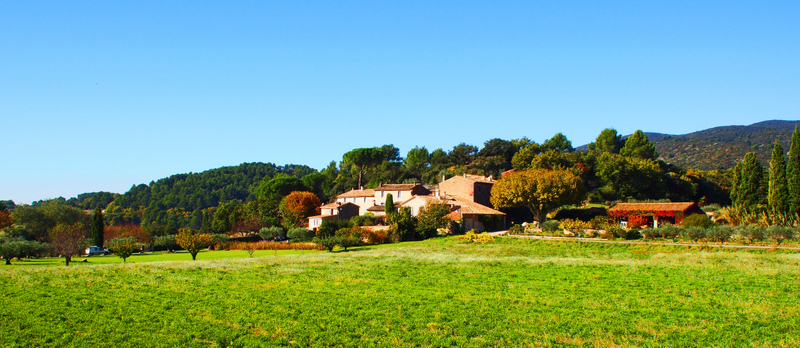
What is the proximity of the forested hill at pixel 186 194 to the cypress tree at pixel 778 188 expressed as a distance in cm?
13058

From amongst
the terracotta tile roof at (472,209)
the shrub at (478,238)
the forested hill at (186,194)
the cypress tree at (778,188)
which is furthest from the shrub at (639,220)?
the forested hill at (186,194)

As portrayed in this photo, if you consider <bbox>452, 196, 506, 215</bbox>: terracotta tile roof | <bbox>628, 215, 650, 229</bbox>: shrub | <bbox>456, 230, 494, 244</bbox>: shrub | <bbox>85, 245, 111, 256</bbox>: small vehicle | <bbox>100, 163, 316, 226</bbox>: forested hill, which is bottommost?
<bbox>85, 245, 111, 256</bbox>: small vehicle

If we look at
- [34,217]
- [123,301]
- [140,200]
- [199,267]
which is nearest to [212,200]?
[140,200]

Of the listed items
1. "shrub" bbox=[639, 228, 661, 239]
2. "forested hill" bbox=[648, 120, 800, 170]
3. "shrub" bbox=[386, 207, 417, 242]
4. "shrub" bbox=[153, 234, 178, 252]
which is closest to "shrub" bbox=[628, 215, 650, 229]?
"shrub" bbox=[639, 228, 661, 239]

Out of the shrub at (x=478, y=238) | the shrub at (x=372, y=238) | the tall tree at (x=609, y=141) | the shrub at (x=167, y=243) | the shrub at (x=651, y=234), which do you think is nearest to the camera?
the shrub at (x=651, y=234)

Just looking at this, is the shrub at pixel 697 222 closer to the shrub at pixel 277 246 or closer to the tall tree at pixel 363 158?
the shrub at pixel 277 246

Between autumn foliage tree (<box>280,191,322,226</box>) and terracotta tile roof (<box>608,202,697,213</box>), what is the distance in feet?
139

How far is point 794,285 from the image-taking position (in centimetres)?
1777

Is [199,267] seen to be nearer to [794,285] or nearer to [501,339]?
[501,339]

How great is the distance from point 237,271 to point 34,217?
7148 centimetres

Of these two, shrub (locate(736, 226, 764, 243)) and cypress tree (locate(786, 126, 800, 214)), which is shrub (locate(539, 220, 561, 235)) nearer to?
shrub (locate(736, 226, 764, 243))

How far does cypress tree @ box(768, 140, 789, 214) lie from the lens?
1838 inches

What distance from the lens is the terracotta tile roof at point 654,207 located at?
5974 cm

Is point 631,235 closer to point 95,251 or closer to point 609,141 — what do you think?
point 95,251
